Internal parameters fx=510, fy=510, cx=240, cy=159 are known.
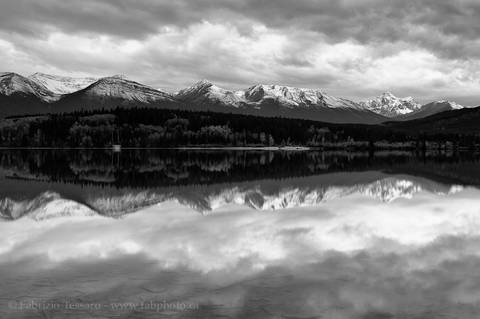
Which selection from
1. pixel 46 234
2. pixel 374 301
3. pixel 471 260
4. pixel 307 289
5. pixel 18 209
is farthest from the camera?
pixel 18 209

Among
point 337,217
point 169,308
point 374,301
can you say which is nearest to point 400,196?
point 337,217

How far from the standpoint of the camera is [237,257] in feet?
66.9

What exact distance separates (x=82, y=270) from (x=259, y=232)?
10.1m

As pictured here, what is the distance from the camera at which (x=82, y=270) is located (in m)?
18.3

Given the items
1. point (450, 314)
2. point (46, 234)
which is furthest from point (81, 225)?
point (450, 314)

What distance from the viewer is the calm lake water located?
14656 mm

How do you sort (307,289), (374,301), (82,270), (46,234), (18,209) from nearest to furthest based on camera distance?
(374,301) < (307,289) < (82,270) < (46,234) < (18,209)

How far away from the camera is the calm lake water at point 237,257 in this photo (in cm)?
1466

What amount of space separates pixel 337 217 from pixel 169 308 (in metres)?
18.8

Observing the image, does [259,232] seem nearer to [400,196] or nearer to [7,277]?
[7,277]

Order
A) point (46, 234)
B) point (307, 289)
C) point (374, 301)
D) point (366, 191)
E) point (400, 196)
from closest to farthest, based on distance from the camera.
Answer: point (374, 301)
point (307, 289)
point (46, 234)
point (400, 196)
point (366, 191)

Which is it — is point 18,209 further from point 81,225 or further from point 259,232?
point 259,232

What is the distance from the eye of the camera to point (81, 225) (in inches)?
1096

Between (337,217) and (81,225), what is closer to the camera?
(81,225)
